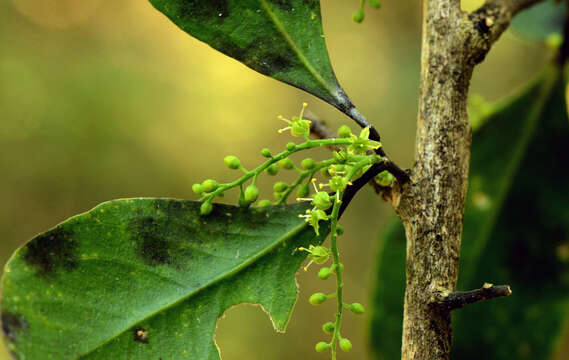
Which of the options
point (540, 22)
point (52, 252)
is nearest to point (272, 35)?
point (52, 252)

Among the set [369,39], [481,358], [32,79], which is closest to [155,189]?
[32,79]

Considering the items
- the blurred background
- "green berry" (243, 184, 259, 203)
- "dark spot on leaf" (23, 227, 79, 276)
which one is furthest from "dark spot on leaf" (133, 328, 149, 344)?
the blurred background

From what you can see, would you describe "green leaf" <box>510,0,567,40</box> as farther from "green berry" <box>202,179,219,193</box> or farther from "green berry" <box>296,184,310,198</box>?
"green berry" <box>202,179,219,193</box>

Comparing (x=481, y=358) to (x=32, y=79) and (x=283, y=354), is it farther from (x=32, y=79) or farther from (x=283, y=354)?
(x=32, y=79)

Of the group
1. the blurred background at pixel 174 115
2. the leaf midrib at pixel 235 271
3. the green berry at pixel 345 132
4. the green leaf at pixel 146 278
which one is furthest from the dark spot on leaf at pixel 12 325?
the blurred background at pixel 174 115

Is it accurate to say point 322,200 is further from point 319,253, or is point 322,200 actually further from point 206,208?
point 206,208
